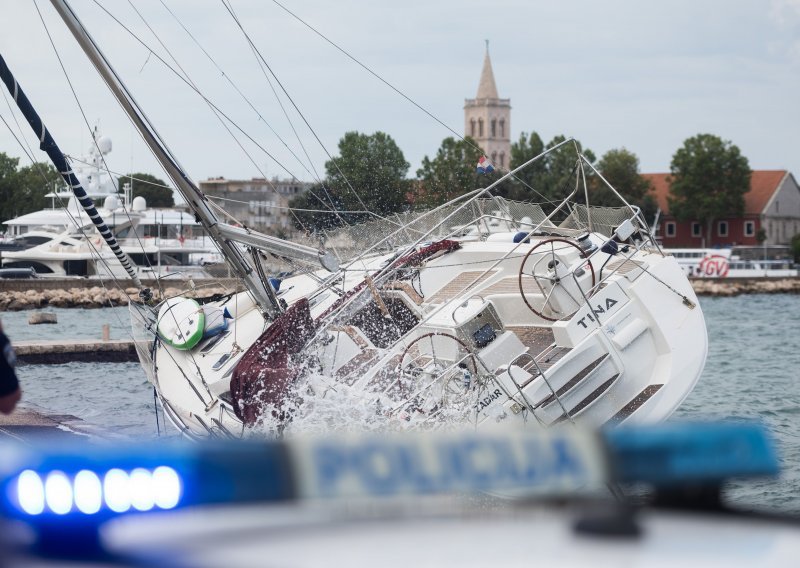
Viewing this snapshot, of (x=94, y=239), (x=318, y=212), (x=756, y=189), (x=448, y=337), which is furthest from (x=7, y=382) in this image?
(x=756, y=189)

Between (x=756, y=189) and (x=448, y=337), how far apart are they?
11041 centimetres

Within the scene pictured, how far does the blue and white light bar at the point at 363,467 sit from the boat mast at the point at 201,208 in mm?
10161

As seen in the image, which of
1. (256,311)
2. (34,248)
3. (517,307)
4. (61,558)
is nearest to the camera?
(61,558)

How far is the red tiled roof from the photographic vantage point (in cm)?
11300

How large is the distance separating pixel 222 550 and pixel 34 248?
215 ft

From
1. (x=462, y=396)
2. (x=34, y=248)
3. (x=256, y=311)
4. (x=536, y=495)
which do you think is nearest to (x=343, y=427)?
(x=462, y=396)

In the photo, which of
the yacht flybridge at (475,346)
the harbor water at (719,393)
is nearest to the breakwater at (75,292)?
the harbor water at (719,393)

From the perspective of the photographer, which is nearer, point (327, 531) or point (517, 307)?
point (327, 531)

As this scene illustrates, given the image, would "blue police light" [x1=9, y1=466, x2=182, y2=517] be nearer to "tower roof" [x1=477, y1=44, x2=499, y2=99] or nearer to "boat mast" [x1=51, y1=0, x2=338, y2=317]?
"boat mast" [x1=51, y1=0, x2=338, y2=317]

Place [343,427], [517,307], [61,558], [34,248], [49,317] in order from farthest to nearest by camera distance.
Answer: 1. [34,248]
2. [49,317]
3. [517,307]
4. [343,427]
5. [61,558]

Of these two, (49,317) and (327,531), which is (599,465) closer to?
(327,531)

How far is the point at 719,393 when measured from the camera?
21.0 metres

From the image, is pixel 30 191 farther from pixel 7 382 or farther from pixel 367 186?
pixel 7 382

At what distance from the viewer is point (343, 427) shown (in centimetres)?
1032
